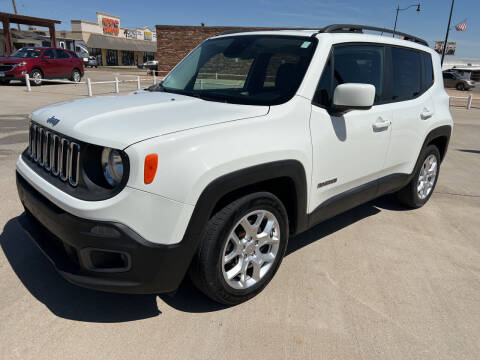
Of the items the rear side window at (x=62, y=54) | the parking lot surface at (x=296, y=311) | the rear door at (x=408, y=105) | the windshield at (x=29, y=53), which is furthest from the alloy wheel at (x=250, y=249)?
the rear side window at (x=62, y=54)

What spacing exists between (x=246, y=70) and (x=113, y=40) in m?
65.8

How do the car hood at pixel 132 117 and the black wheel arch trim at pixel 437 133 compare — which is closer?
the car hood at pixel 132 117

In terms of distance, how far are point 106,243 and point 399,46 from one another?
11.0 feet

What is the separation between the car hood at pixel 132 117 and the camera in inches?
85.2

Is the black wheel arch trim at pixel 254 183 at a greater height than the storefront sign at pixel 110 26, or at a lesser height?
lesser

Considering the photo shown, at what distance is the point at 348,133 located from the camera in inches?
122

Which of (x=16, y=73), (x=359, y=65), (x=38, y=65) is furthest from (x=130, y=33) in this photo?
(x=359, y=65)

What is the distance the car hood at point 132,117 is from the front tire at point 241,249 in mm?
577

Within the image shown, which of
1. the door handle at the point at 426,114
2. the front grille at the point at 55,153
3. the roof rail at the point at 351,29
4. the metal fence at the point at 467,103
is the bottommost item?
the metal fence at the point at 467,103

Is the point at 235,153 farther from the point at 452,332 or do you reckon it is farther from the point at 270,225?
the point at 452,332

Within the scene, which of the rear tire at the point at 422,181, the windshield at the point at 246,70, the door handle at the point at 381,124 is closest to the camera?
the windshield at the point at 246,70

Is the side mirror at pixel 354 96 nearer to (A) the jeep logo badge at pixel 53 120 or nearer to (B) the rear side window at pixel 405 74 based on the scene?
(B) the rear side window at pixel 405 74

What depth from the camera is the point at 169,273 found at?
7.29 feet

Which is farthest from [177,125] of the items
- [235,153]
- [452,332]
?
[452,332]
